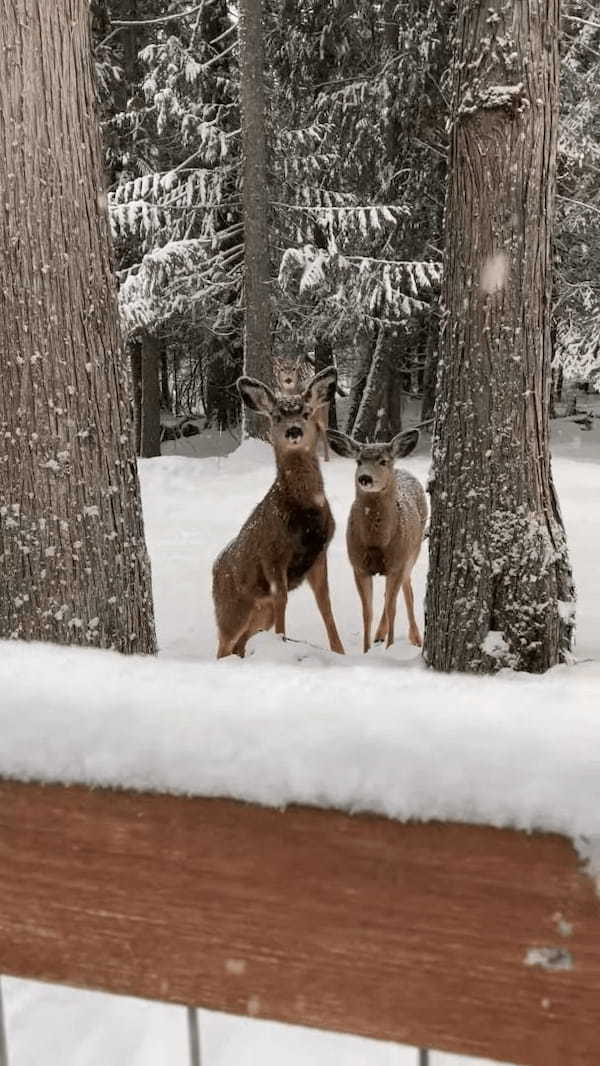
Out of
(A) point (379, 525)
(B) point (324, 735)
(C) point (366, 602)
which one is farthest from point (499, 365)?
(B) point (324, 735)

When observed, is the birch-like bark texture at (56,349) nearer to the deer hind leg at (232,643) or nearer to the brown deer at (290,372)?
the deer hind leg at (232,643)

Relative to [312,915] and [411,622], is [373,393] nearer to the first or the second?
[411,622]

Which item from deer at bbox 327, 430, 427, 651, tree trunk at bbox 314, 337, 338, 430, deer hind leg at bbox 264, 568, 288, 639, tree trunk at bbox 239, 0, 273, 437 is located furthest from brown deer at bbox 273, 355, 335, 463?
deer hind leg at bbox 264, 568, 288, 639

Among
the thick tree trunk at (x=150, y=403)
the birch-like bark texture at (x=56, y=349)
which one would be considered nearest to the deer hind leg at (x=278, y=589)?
the birch-like bark texture at (x=56, y=349)

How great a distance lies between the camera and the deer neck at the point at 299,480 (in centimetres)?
605

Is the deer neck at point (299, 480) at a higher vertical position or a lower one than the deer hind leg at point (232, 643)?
higher

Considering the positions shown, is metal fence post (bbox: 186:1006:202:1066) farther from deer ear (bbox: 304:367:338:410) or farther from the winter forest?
deer ear (bbox: 304:367:338:410)

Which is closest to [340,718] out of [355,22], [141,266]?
[141,266]

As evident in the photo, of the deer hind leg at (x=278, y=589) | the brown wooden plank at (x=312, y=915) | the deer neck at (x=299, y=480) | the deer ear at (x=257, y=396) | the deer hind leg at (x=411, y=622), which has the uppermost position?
the brown wooden plank at (x=312, y=915)

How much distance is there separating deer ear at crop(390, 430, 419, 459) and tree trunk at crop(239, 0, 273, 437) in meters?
7.45

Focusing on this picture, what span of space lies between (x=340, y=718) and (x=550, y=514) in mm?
4143

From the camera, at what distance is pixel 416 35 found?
51.3 feet

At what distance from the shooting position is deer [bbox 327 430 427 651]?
6.33 meters

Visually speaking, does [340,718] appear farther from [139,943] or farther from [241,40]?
[241,40]
